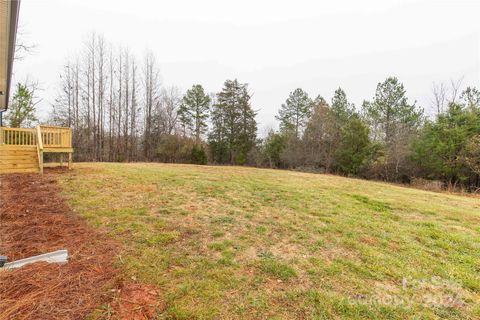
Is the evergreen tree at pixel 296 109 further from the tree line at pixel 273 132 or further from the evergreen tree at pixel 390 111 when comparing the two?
the evergreen tree at pixel 390 111

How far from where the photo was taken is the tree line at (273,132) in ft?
54.0

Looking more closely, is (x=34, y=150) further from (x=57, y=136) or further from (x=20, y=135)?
(x=20, y=135)

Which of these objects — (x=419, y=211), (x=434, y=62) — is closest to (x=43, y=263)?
(x=419, y=211)

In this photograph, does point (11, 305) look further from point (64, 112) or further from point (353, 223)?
point (64, 112)

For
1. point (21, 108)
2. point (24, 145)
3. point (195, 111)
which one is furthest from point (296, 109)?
point (21, 108)

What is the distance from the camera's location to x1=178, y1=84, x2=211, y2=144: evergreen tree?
25453 mm

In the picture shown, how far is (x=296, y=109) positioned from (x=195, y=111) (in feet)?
39.1

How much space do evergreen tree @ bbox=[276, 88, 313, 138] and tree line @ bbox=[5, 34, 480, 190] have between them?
0.12m

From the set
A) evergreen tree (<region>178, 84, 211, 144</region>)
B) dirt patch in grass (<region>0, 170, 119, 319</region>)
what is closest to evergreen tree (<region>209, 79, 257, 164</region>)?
evergreen tree (<region>178, 84, 211, 144</region>)

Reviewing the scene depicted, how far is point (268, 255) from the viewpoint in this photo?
280cm

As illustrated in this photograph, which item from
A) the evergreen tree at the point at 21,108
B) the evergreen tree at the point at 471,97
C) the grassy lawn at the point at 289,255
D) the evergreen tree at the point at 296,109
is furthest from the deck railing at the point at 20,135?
the evergreen tree at the point at 471,97

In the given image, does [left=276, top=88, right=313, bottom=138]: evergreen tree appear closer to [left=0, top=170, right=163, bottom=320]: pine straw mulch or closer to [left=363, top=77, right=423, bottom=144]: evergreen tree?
[left=363, top=77, right=423, bottom=144]: evergreen tree

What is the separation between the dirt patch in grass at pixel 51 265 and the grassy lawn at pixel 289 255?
23 centimetres

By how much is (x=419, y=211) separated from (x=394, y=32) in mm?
31080
